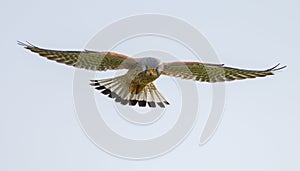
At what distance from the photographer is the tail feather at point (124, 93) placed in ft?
63.4

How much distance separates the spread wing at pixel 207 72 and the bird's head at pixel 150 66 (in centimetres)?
33

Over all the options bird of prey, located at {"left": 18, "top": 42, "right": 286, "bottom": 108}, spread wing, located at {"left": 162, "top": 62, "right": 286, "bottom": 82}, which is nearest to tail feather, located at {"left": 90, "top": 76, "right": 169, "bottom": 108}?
bird of prey, located at {"left": 18, "top": 42, "right": 286, "bottom": 108}

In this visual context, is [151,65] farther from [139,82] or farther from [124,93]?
[124,93]

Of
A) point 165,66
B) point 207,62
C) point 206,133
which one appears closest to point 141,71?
point 165,66

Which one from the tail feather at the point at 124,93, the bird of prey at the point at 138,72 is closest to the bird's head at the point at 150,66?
the bird of prey at the point at 138,72

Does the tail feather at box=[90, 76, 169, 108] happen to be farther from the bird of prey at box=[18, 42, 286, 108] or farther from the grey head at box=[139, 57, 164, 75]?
the grey head at box=[139, 57, 164, 75]

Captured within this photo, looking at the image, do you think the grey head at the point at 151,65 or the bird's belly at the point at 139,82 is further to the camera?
the bird's belly at the point at 139,82

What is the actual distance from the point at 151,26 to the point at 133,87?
1985 mm

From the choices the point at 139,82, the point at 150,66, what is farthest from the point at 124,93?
the point at 150,66

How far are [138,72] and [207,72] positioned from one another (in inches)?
78.1

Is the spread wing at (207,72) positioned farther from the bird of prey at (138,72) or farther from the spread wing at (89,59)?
the spread wing at (89,59)

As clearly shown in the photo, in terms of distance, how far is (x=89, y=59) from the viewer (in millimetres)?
18797

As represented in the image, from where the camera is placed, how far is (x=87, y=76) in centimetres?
1948

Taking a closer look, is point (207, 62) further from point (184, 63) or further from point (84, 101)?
point (84, 101)
